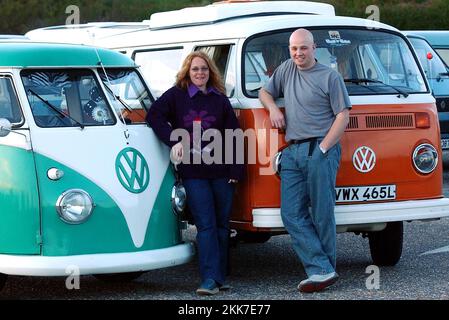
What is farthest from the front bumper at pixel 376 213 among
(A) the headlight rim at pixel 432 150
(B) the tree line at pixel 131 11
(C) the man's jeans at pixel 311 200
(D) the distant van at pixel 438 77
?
(B) the tree line at pixel 131 11

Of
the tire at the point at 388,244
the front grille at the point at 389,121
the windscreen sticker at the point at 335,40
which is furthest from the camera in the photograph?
the tire at the point at 388,244

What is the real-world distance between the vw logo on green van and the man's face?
4.38 ft

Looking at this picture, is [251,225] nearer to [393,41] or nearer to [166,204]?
[166,204]

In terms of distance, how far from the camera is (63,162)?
717 centimetres

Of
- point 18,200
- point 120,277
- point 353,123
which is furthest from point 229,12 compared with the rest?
point 18,200

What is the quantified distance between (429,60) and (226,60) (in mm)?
8061

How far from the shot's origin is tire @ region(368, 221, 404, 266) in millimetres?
8602

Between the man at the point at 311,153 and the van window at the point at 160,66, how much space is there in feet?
4.57

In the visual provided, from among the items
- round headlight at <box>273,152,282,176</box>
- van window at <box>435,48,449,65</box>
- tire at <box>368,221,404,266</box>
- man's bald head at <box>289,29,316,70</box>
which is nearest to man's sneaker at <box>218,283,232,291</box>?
round headlight at <box>273,152,282,176</box>

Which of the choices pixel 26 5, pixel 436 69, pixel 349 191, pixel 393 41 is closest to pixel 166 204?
pixel 349 191

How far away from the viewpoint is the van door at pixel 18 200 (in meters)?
7.04

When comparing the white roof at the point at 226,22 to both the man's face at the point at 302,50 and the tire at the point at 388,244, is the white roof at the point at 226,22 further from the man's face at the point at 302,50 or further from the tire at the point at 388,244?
the tire at the point at 388,244

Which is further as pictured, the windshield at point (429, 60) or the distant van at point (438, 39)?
the distant van at point (438, 39)
